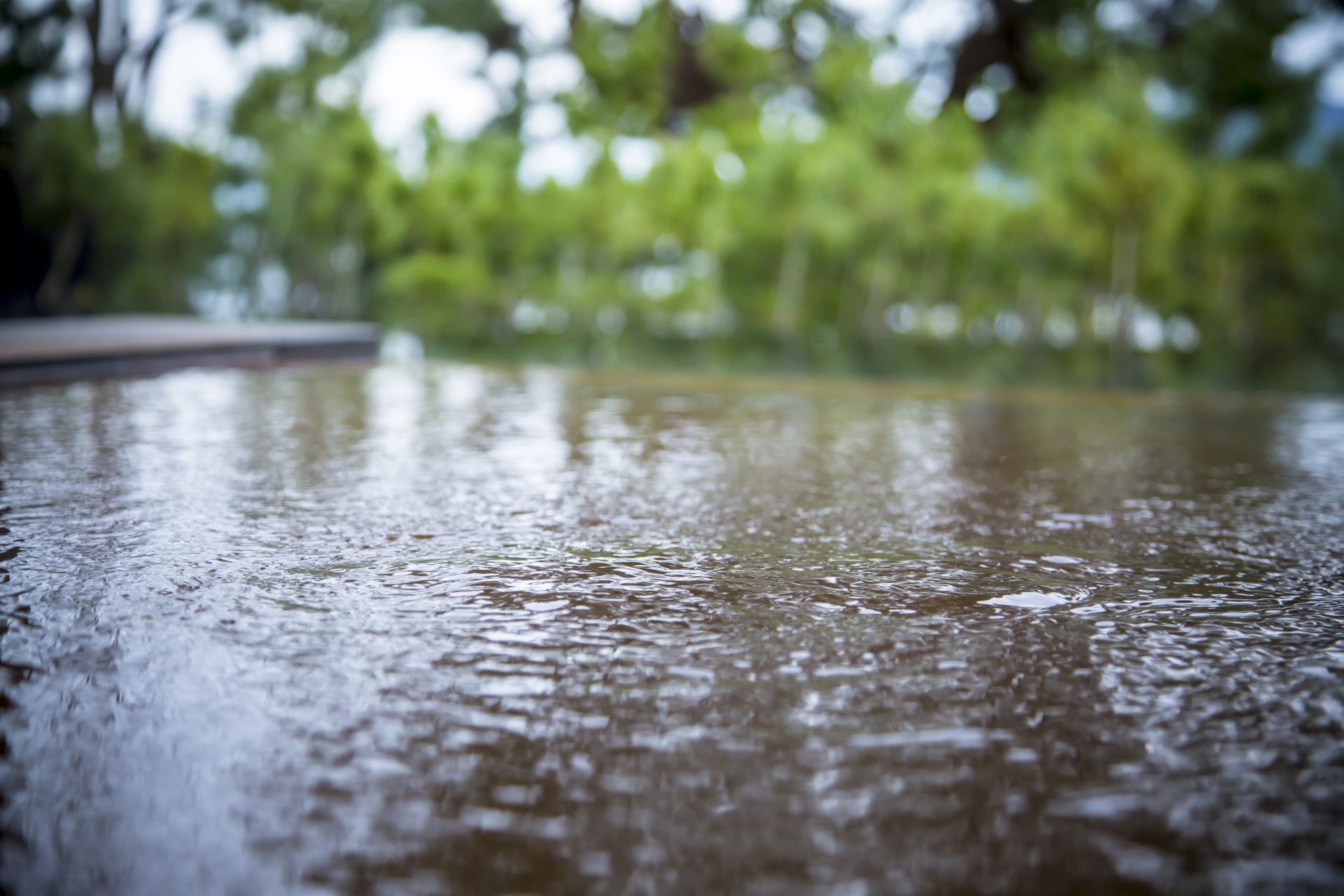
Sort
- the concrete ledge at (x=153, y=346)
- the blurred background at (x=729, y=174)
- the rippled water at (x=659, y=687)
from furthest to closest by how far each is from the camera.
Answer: the blurred background at (x=729, y=174), the concrete ledge at (x=153, y=346), the rippled water at (x=659, y=687)

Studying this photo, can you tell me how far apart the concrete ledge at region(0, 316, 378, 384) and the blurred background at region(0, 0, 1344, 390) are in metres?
4.62

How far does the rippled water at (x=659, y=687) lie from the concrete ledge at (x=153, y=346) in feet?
9.90

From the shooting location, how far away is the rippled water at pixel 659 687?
2.64 ft

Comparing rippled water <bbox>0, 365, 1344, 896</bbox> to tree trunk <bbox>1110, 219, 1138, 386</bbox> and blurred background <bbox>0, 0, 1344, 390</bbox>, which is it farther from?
tree trunk <bbox>1110, 219, 1138, 386</bbox>

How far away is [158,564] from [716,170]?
56.0 feet

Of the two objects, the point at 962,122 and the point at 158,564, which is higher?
the point at 962,122

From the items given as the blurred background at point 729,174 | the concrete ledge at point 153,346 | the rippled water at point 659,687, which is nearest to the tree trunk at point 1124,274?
the blurred background at point 729,174

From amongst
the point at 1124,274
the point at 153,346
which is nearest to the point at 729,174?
the point at 1124,274

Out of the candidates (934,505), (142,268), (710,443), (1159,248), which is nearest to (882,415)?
(710,443)

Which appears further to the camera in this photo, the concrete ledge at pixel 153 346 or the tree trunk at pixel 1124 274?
the tree trunk at pixel 1124 274

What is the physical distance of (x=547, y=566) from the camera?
157cm

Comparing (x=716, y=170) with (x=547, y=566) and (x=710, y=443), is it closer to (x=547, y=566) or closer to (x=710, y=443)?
(x=710, y=443)

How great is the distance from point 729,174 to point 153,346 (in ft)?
43.8

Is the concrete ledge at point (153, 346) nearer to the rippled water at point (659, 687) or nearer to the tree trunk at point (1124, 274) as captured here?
the rippled water at point (659, 687)
